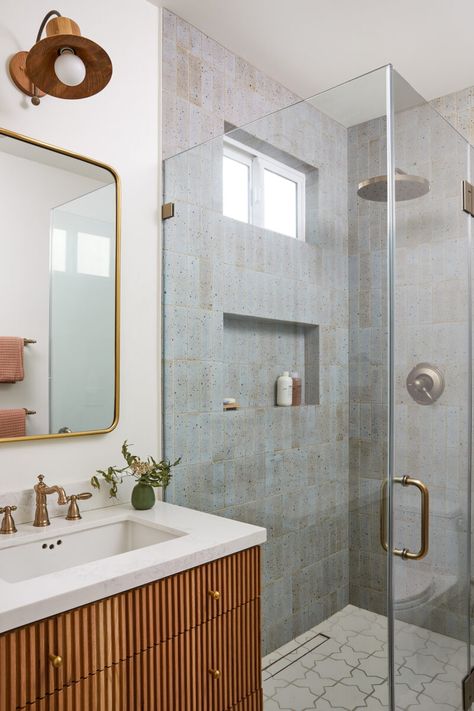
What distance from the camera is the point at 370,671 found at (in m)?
1.58

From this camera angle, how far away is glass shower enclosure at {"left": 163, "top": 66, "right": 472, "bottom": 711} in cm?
159

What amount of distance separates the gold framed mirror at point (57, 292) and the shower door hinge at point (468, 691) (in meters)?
1.60

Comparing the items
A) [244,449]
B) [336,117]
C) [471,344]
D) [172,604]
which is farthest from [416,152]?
[172,604]

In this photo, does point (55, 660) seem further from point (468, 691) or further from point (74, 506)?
point (468, 691)

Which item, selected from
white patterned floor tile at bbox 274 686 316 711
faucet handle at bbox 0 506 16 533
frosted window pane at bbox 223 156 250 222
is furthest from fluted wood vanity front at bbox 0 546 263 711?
frosted window pane at bbox 223 156 250 222

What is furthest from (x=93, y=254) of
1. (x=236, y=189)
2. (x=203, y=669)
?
(x=203, y=669)

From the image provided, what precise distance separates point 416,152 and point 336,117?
27 centimetres

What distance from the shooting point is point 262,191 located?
1842 mm

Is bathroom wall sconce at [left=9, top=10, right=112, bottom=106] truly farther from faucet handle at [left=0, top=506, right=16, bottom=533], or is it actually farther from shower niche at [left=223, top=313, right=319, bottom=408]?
faucet handle at [left=0, top=506, right=16, bottom=533]

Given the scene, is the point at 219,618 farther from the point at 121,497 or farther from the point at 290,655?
the point at 121,497

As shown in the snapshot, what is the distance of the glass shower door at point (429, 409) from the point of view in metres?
1.61

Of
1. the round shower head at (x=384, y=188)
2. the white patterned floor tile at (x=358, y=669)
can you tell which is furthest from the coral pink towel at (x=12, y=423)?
the round shower head at (x=384, y=188)

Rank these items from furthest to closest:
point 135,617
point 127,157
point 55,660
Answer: point 127,157 → point 135,617 → point 55,660

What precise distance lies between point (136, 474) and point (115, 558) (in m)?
0.48
